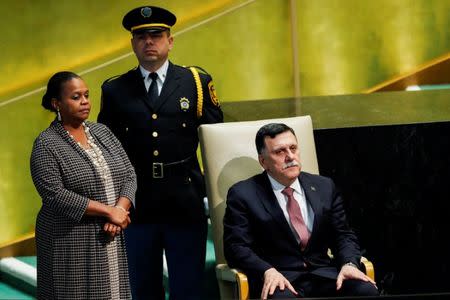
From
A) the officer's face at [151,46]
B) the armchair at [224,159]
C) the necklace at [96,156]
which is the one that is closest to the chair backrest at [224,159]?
the armchair at [224,159]

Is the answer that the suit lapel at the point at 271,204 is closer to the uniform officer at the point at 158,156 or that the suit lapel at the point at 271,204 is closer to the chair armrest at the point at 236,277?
the chair armrest at the point at 236,277

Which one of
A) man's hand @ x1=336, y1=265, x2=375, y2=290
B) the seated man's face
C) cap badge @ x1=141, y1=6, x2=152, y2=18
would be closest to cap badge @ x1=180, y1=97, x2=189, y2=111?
cap badge @ x1=141, y1=6, x2=152, y2=18

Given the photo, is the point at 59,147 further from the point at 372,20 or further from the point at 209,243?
the point at 372,20

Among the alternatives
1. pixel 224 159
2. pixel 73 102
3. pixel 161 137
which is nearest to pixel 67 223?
pixel 73 102

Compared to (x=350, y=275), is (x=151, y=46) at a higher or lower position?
higher

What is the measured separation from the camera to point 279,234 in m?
4.31

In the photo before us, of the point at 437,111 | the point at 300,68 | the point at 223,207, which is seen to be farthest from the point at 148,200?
the point at 300,68

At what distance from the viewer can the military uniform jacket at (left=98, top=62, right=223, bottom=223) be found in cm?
461

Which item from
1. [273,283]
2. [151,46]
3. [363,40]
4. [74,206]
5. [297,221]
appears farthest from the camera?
[363,40]

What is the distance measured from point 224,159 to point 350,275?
0.74 m

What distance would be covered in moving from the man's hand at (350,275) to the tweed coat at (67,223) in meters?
0.81

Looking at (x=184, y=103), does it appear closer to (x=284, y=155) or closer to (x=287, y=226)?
(x=284, y=155)

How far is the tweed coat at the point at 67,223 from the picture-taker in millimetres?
4238

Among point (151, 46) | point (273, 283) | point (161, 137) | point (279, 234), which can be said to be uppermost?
point (151, 46)
